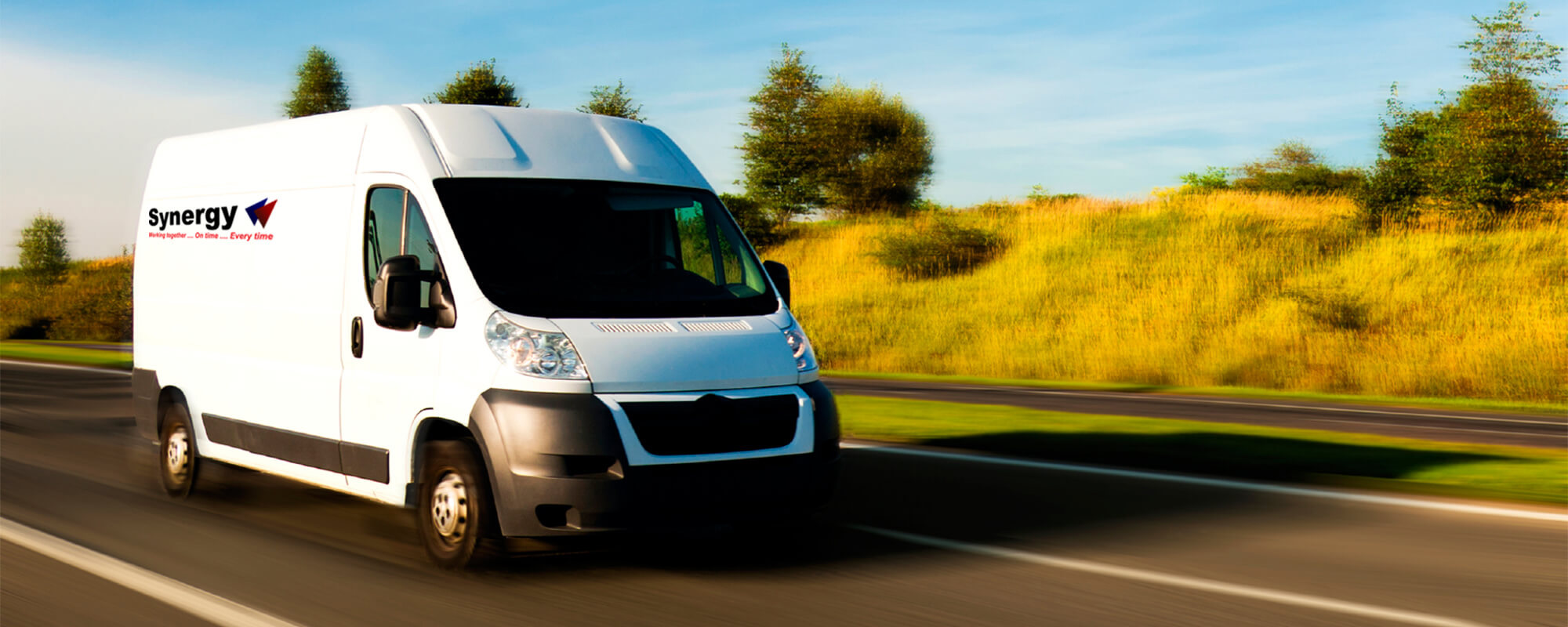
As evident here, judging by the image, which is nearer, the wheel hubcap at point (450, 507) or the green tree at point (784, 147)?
the wheel hubcap at point (450, 507)

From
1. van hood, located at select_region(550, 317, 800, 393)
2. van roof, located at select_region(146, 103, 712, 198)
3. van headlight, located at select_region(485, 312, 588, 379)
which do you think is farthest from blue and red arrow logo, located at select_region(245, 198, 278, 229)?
van hood, located at select_region(550, 317, 800, 393)

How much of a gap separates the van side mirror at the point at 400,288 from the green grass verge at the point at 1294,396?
16402mm

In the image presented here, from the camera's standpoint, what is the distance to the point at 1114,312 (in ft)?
109

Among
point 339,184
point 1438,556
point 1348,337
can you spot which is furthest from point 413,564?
point 1348,337

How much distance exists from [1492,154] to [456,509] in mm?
36963

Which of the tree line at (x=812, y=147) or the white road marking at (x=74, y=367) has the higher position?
the tree line at (x=812, y=147)

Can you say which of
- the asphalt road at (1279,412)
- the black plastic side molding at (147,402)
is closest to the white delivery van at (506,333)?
the black plastic side molding at (147,402)

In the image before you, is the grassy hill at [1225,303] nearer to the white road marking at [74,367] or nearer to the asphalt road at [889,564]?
the white road marking at [74,367]

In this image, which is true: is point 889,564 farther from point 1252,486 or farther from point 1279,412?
point 1279,412

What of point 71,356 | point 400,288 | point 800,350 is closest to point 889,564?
point 800,350

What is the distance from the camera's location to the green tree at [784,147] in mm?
56062

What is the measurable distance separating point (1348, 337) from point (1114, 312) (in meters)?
6.62

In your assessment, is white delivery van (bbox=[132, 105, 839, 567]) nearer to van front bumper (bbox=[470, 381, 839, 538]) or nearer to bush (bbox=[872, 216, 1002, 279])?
van front bumper (bbox=[470, 381, 839, 538])

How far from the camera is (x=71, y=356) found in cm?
2867
